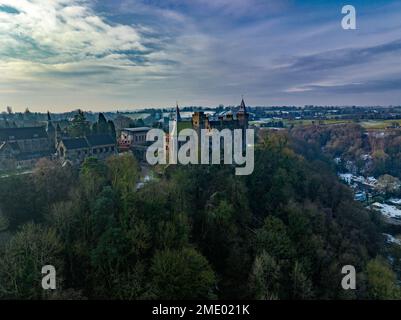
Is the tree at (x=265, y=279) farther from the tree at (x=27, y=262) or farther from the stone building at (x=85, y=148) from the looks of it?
the stone building at (x=85, y=148)

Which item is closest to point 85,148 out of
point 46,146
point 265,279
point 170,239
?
point 46,146

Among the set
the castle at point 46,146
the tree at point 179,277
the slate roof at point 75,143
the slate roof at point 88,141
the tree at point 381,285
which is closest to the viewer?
the tree at point 179,277

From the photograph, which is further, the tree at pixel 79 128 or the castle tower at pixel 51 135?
the castle tower at pixel 51 135

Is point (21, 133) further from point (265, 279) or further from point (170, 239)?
point (265, 279)

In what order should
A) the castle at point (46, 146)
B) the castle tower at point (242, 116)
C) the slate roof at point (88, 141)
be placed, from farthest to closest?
the castle tower at point (242, 116), the slate roof at point (88, 141), the castle at point (46, 146)

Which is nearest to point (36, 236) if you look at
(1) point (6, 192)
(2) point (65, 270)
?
(2) point (65, 270)

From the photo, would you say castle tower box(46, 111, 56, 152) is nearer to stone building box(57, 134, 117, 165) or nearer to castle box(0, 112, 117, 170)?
castle box(0, 112, 117, 170)

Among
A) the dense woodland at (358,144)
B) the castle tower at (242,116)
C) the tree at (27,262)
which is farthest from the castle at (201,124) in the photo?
the dense woodland at (358,144)
